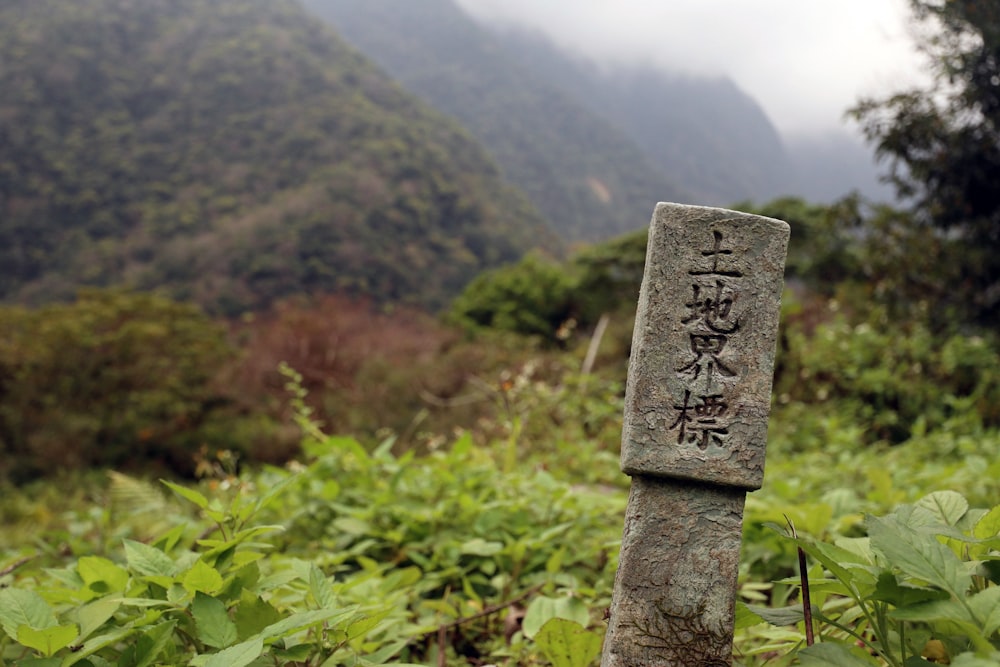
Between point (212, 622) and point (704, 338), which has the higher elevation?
point (704, 338)

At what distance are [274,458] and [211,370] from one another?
1892mm

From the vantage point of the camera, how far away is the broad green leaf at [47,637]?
0.97m

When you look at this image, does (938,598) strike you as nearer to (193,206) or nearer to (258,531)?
(258,531)

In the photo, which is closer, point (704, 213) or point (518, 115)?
point (704, 213)

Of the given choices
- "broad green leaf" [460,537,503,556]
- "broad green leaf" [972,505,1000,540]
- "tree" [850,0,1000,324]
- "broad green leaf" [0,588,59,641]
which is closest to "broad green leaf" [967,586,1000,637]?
"broad green leaf" [972,505,1000,540]

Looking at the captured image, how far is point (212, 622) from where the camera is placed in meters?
1.06

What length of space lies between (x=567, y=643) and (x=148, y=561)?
782mm

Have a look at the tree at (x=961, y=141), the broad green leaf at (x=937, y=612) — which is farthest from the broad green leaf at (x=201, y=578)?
the tree at (x=961, y=141)

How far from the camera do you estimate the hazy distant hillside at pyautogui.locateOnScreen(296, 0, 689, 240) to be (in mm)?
41562

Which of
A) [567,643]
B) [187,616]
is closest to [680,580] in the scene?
[567,643]

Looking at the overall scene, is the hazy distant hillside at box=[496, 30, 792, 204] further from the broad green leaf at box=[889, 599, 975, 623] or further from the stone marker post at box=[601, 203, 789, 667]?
the broad green leaf at box=[889, 599, 975, 623]

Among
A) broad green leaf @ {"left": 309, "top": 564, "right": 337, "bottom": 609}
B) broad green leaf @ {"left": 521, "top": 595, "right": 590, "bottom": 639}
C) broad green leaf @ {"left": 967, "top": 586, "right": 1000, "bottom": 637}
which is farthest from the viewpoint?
broad green leaf @ {"left": 521, "top": 595, "right": 590, "bottom": 639}

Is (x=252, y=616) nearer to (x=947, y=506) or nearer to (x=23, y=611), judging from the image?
(x=23, y=611)

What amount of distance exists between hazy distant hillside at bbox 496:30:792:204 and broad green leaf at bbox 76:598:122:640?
55.9 metres
